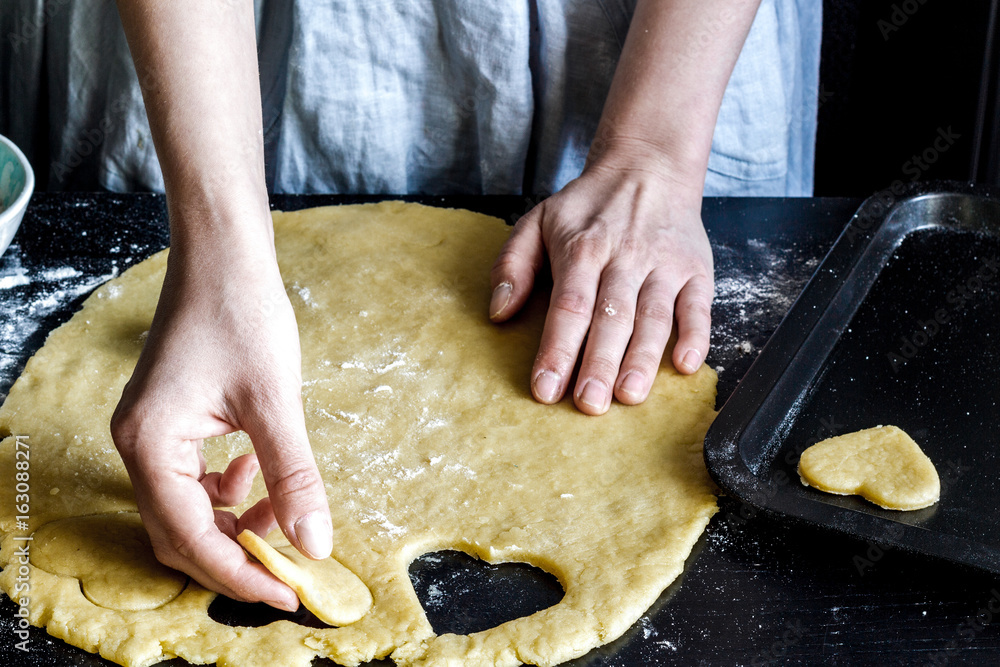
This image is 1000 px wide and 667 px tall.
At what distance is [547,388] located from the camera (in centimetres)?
118

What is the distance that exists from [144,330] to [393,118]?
23.1 inches

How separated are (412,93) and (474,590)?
0.96 metres

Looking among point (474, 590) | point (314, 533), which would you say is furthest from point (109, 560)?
point (474, 590)

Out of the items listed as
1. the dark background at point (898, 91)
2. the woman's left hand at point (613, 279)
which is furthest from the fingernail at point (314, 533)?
the dark background at point (898, 91)

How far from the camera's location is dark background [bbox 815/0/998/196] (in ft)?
7.19

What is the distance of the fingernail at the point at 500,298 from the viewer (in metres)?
1.31

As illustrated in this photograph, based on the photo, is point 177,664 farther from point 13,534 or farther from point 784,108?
point 784,108

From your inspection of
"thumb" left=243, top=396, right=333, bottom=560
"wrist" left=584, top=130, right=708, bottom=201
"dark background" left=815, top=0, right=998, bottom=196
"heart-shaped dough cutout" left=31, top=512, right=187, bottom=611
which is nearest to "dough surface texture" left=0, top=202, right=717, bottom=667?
"heart-shaped dough cutout" left=31, top=512, right=187, bottom=611

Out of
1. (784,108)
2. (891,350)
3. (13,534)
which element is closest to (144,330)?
(13,534)

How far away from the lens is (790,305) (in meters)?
1.38

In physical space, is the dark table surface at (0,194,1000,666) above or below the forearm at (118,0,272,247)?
below

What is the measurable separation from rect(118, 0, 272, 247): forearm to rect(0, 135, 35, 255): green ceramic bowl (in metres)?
0.36

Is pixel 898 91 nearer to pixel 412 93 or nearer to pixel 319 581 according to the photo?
pixel 412 93

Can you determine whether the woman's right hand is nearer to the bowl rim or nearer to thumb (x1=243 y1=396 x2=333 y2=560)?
thumb (x1=243 y1=396 x2=333 y2=560)
